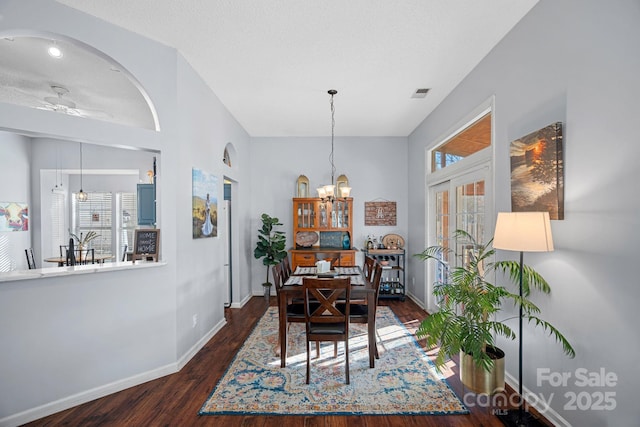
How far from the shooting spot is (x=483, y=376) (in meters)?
2.07

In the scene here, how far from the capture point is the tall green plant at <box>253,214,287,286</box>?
4.99 meters

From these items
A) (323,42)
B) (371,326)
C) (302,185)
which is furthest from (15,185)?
(371,326)

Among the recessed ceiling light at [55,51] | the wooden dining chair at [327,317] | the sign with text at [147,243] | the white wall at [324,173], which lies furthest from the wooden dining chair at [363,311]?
the recessed ceiling light at [55,51]

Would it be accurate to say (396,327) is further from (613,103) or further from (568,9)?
(568,9)

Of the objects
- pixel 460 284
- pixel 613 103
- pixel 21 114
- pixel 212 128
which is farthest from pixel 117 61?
pixel 613 103

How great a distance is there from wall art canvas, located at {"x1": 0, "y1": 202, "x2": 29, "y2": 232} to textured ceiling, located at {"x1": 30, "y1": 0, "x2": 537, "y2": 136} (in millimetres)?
4323

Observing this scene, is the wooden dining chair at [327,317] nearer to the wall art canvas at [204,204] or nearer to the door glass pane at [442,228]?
the wall art canvas at [204,204]

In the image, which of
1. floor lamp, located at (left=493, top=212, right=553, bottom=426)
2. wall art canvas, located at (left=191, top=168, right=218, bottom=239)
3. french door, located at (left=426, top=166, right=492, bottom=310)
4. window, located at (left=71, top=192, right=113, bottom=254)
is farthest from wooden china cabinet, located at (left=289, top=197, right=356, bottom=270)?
window, located at (left=71, top=192, right=113, bottom=254)

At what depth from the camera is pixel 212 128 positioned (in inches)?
145

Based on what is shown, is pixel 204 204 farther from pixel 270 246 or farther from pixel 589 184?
pixel 589 184

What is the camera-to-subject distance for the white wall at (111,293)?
80.7 inches

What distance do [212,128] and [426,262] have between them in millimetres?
3635

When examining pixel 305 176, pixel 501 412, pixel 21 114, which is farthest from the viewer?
pixel 305 176

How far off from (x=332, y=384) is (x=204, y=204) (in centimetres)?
230
